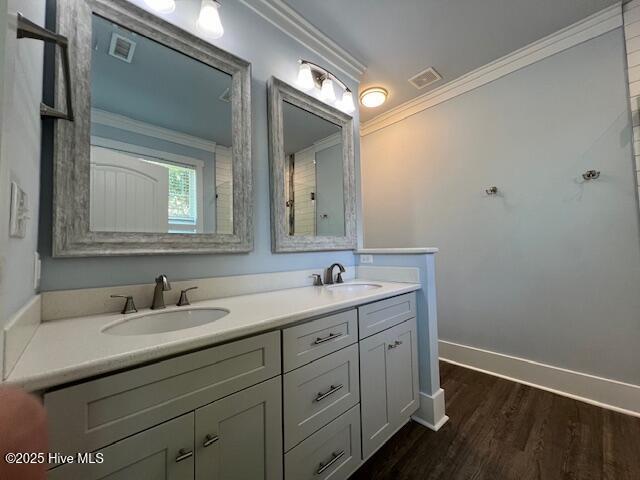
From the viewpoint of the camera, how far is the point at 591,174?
1707mm

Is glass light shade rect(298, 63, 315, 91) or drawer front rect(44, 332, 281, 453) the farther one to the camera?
glass light shade rect(298, 63, 315, 91)

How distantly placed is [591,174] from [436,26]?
1444 mm

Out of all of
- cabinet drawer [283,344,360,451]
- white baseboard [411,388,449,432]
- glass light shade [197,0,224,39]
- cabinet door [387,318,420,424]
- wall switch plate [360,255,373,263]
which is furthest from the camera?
wall switch plate [360,255,373,263]

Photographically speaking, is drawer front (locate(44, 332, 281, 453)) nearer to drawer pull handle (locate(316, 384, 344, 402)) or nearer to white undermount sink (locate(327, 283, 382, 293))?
drawer pull handle (locate(316, 384, 344, 402))

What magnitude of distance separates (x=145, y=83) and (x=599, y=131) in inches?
106

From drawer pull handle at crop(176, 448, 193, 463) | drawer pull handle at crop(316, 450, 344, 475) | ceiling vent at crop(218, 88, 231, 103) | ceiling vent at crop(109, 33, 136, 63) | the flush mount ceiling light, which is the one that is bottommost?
drawer pull handle at crop(316, 450, 344, 475)

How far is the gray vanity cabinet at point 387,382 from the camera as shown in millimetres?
1228

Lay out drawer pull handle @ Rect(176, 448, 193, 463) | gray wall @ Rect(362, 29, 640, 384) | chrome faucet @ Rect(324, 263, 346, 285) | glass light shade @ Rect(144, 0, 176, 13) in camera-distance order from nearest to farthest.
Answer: drawer pull handle @ Rect(176, 448, 193, 463) < glass light shade @ Rect(144, 0, 176, 13) < gray wall @ Rect(362, 29, 640, 384) < chrome faucet @ Rect(324, 263, 346, 285)

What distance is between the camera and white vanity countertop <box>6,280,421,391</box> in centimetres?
53

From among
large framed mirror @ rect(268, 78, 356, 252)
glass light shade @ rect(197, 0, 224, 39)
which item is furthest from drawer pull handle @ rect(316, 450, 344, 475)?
glass light shade @ rect(197, 0, 224, 39)

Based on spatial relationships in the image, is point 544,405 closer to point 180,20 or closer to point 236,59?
point 236,59

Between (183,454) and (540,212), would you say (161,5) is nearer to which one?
(183,454)

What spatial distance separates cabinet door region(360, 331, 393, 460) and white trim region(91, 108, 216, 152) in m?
1.28

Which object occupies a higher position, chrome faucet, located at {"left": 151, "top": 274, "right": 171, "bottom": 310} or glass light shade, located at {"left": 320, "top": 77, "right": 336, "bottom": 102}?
glass light shade, located at {"left": 320, "top": 77, "right": 336, "bottom": 102}
